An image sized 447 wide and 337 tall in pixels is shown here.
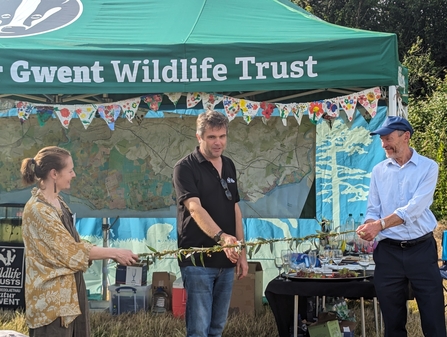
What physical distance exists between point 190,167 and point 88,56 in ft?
5.43

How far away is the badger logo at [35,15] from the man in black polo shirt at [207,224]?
2417mm

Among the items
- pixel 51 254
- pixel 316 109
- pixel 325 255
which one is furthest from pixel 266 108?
pixel 51 254

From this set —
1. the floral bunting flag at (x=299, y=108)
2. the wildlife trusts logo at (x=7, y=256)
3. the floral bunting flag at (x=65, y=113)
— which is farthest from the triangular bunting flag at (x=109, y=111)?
the wildlife trusts logo at (x=7, y=256)

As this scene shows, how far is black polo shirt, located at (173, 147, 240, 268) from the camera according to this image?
11.5ft

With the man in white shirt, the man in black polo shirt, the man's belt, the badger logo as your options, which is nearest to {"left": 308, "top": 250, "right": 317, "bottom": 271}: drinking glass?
the man in white shirt

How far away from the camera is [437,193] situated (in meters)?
12.4

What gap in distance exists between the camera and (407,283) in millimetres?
3926

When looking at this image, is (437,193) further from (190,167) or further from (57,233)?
(57,233)

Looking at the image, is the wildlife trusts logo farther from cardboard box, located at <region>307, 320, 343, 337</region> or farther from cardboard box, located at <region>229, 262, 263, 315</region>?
cardboard box, located at <region>307, 320, 343, 337</region>

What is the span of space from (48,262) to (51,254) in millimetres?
50

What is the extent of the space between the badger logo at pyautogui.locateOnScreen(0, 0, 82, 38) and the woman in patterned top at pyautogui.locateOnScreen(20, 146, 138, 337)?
2.42 m

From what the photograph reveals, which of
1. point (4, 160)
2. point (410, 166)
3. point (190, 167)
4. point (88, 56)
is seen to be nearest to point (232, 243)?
point (190, 167)

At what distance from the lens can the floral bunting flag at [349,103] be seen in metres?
4.80

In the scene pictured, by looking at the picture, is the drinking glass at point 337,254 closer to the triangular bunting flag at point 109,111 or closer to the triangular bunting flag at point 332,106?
the triangular bunting flag at point 332,106
